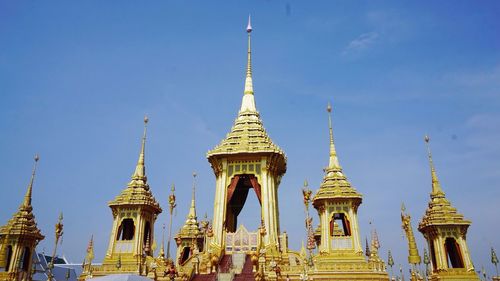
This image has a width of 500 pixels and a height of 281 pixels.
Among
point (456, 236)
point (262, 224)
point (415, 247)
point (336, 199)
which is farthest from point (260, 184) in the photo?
point (456, 236)

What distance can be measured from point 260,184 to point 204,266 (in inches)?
304

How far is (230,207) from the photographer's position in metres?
39.9

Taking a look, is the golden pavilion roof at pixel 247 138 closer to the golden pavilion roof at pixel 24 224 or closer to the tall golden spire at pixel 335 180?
the tall golden spire at pixel 335 180

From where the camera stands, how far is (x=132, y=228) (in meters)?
38.1

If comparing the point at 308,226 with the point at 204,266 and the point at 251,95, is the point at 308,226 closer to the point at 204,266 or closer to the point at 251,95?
the point at 204,266

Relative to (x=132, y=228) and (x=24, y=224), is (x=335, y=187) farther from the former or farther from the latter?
(x=24, y=224)

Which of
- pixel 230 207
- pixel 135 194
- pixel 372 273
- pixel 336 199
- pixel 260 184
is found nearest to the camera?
pixel 372 273

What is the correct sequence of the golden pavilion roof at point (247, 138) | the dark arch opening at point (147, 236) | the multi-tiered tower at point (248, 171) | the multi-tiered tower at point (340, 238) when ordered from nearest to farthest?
the multi-tiered tower at point (340, 238) < the multi-tiered tower at point (248, 171) < the golden pavilion roof at point (247, 138) < the dark arch opening at point (147, 236)

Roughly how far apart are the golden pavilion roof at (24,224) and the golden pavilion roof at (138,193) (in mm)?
9624

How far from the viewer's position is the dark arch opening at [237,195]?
34.8m

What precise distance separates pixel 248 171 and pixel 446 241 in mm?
17107

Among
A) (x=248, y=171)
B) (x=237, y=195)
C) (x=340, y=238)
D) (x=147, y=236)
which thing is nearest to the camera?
(x=340, y=238)

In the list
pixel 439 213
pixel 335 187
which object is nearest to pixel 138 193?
pixel 335 187

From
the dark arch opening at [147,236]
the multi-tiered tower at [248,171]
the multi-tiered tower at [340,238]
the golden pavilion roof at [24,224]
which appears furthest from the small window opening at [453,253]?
the golden pavilion roof at [24,224]
